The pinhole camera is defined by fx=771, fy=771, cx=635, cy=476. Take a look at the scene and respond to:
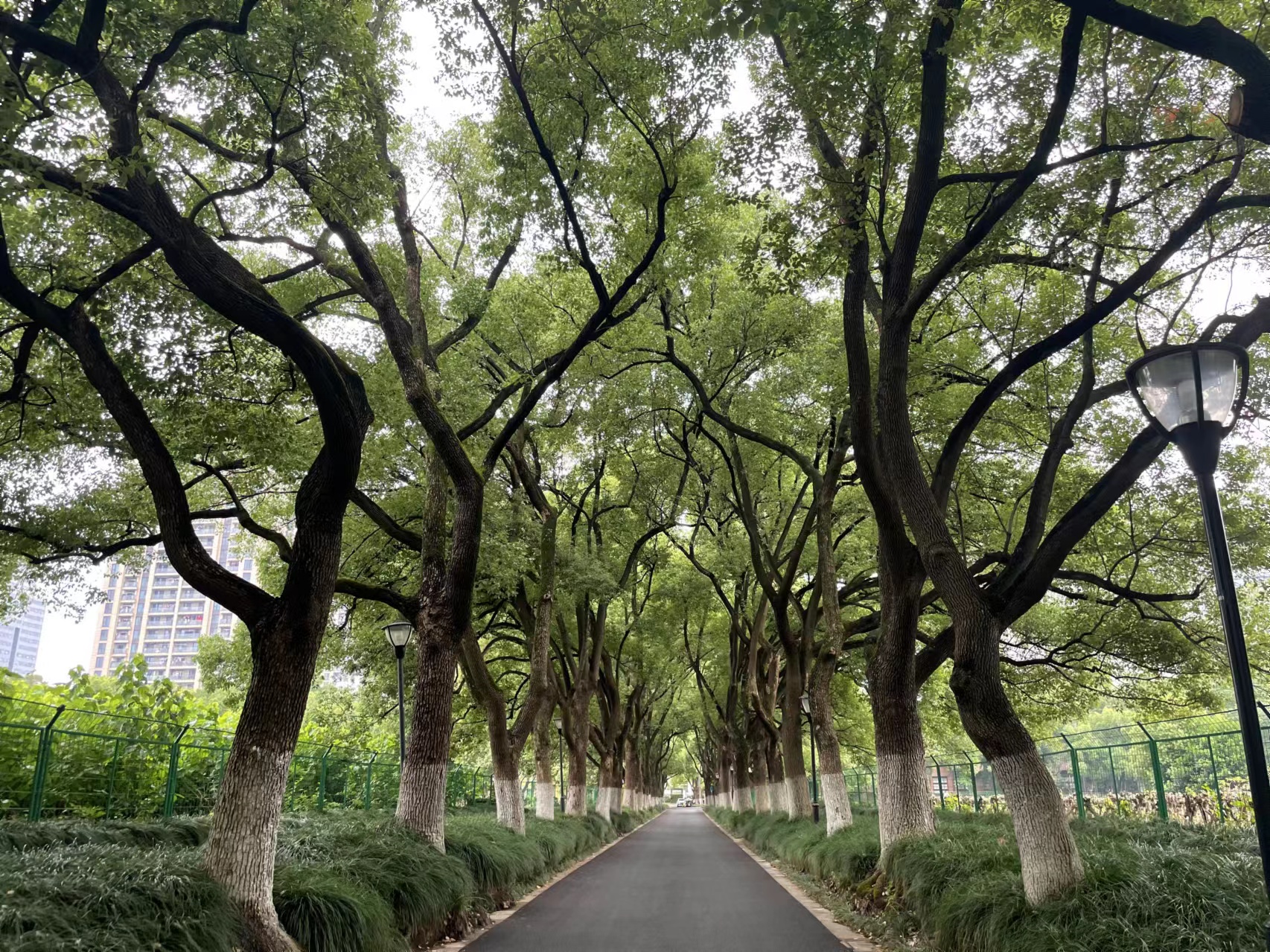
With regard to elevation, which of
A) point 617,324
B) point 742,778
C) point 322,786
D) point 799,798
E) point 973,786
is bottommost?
point 742,778

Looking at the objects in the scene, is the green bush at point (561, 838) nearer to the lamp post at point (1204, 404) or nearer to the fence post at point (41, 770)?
the fence post at point (41, 770)

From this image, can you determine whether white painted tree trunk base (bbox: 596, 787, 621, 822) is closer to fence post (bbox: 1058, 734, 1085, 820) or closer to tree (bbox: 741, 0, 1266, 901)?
fence post (bbox: 1058, 734, 1085, 820)

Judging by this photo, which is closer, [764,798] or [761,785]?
[764,798]

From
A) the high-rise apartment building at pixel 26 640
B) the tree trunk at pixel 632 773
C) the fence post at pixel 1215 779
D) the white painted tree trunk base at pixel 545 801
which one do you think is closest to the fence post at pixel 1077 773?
the fence post at pixel 1215 779

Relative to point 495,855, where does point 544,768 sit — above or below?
above

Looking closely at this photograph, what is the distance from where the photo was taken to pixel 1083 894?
17.9 feet

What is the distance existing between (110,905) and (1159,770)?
1436cm

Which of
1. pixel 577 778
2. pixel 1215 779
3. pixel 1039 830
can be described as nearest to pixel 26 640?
pixel 577 778

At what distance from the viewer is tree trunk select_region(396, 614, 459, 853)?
9.28m

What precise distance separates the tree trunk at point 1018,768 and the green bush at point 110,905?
18.2 ft

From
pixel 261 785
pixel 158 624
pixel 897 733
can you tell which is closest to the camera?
pixel 261 785

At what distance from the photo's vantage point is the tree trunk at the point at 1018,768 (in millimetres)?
5762

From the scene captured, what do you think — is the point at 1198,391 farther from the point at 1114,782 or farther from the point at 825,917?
the point at 1114,782

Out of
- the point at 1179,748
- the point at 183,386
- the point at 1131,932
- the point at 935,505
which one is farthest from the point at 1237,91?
the point at 1179,748
